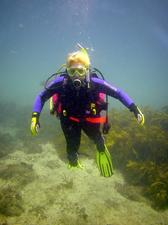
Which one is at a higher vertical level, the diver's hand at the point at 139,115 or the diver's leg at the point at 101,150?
the diver's hand at the point at 139,115

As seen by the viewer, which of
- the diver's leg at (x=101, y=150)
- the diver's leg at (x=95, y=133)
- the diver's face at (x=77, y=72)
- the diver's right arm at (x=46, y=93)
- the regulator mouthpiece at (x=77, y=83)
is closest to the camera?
the regulator mouthpiece at (x=77, y=83)

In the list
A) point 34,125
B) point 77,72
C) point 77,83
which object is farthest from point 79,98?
point 34,125

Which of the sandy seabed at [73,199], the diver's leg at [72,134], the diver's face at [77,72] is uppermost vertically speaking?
the diver's face at [77,72]

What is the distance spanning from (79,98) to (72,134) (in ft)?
3.32

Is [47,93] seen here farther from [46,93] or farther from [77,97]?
[77,97]

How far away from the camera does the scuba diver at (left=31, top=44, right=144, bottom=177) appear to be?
5016 millimetres

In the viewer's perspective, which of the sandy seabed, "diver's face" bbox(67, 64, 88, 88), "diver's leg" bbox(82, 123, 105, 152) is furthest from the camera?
the sandy seabed

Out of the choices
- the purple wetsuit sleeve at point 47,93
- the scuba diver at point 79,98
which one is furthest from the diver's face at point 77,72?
the purple wetsuit sleeve at point 47,93

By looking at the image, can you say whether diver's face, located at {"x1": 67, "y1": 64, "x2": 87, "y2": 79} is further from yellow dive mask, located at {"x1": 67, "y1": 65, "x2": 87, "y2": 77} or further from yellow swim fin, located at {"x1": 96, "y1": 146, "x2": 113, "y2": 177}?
yellow swim fin, located at {"x1": 96, "y1": 146, "x2": 113, "y2": 177}

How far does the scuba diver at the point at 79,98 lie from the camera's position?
5.02m

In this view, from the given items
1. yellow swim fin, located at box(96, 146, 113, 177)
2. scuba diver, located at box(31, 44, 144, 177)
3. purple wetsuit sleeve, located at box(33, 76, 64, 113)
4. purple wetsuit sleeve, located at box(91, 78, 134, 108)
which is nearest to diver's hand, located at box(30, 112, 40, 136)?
scuba diver, located at box(31, 44, 144, 177)

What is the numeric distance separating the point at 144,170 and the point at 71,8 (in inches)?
1570

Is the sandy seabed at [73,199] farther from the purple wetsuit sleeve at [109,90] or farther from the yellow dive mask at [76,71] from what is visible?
the yellow dive mask at [76,71]

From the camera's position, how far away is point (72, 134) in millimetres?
5582
